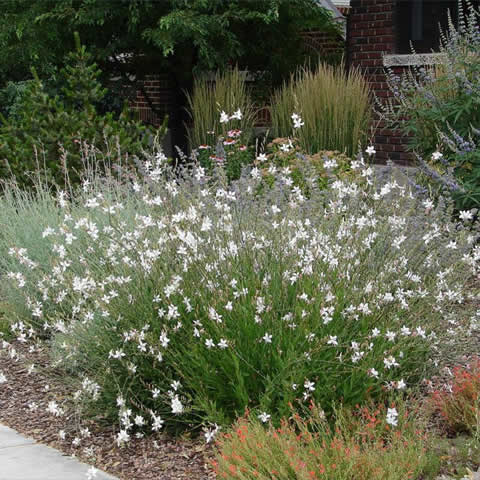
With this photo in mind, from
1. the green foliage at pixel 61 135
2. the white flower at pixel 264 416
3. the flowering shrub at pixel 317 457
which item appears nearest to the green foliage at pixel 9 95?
the green foliage at pixel 61 135

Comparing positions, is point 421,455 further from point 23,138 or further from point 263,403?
point 23,138

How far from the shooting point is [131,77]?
16.0 meters

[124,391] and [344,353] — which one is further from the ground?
[344,353]

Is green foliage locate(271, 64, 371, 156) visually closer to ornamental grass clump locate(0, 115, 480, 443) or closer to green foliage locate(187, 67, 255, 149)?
green foliage locate(187, 67, 255, 149)

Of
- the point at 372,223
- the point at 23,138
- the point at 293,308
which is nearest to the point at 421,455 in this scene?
the point at 293,308

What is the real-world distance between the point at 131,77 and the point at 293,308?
41.5ft

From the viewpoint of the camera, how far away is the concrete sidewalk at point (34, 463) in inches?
156

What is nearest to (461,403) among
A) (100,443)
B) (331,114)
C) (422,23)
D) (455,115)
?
(100,443)

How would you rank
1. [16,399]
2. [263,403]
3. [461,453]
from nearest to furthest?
[461,453] → [263,403] → [16,399]

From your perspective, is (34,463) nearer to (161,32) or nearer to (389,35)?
(161,32)

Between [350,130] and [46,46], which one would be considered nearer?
[350,130]

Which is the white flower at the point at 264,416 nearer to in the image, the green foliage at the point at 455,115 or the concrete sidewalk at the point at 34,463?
the concrete sidewalk at the point at 34,463

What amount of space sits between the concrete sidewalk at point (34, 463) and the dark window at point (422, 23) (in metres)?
9.95

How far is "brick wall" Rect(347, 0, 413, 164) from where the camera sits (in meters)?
12.6
